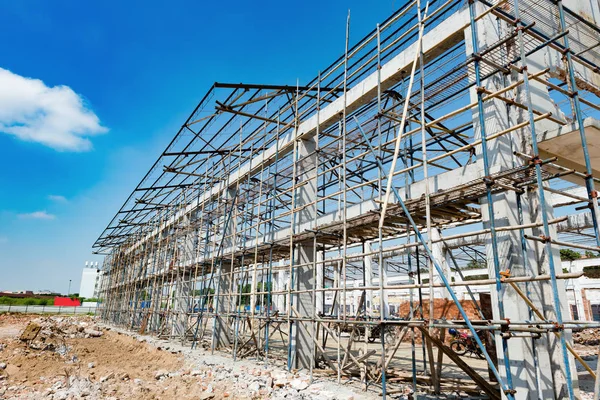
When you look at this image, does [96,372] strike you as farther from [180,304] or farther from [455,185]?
[455,185]

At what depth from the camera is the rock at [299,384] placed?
8297mm

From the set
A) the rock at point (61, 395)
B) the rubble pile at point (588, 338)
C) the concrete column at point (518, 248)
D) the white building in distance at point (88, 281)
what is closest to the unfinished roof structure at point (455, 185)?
the concrete column at point (518, 248)

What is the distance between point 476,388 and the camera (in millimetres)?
7863

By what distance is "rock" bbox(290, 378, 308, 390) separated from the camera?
27.2 feet

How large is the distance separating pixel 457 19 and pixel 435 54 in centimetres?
87

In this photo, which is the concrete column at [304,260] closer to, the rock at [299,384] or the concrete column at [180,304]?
the rock at [299,384]

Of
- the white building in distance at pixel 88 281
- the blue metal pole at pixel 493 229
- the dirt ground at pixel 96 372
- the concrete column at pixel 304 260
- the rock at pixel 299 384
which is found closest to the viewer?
the blue metal pole at pixel 493 229

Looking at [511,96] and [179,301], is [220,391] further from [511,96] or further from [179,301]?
[179,301]

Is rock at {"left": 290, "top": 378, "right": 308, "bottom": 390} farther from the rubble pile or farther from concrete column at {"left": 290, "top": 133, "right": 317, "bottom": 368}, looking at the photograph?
the rubble pile

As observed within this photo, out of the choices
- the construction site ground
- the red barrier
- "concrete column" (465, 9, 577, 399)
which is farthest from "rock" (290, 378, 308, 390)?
the red barrier

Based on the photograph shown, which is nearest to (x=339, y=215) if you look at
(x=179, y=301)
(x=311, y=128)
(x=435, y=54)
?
(x=311, y=128)

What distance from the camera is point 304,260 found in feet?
37.1

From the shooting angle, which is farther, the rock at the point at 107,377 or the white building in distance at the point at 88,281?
the white building in distance at the point at 88,281

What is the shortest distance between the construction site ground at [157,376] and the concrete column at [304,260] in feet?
2.67
